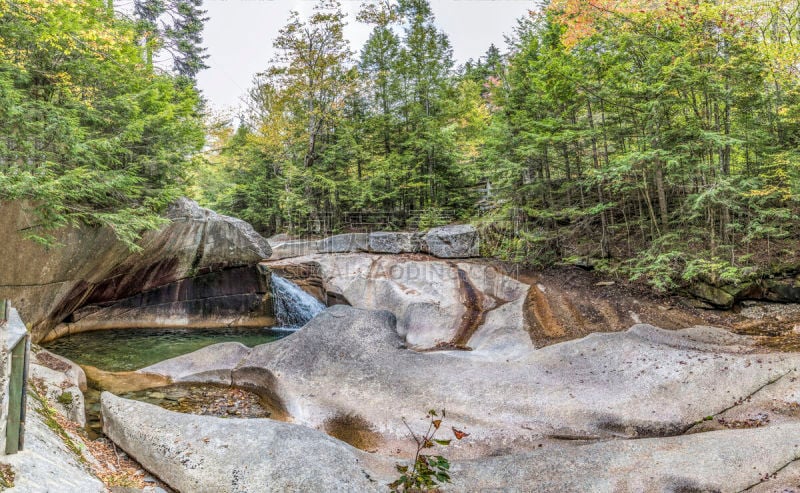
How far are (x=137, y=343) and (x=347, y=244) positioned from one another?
7.83 metres

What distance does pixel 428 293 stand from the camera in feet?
40.7

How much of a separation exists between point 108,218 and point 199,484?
6964 millimetres

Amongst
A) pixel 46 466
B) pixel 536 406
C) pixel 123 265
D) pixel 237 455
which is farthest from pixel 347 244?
pixel 46 466

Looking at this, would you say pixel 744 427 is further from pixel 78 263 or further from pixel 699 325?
pixel 78 263

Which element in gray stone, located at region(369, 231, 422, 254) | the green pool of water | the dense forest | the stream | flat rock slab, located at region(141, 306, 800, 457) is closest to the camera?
flat rock slab, located at region(141, 306, 800, 457)

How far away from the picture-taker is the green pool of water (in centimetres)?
962

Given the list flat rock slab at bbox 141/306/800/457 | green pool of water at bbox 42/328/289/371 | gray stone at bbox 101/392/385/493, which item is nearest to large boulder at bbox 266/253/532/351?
flat rock slab at bbox 141/306/800/457

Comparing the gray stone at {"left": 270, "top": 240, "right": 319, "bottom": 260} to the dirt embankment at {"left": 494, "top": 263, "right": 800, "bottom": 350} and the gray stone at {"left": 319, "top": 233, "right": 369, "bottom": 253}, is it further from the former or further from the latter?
the dirt embankment at {"left": 494, "top": 263, "right": 800, "bottom": 350}

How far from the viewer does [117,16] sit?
11.9 m

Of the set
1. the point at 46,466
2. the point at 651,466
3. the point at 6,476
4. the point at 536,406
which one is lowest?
the point at 536,406

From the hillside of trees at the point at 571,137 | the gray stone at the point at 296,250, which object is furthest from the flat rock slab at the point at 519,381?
the gray stone at the point at 296,250

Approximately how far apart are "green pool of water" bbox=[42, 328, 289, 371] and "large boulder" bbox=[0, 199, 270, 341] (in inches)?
27.3

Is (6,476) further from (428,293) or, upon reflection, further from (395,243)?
(395,243)

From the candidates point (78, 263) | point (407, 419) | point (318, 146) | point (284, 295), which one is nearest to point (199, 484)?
point (407, 419)
